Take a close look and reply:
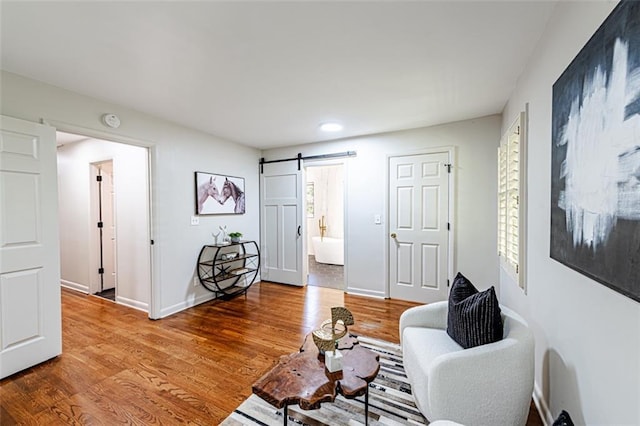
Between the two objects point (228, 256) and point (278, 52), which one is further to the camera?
point (228, 256)

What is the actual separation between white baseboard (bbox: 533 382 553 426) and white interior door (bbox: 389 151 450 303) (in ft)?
5.74

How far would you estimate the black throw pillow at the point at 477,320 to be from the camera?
1448 mm

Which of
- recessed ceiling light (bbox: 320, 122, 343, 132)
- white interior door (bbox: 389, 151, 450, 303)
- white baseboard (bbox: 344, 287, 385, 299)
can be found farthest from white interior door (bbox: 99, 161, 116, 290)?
white interior door (bbox: 389, 151, 450, 303)

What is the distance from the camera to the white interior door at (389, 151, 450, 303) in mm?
3523

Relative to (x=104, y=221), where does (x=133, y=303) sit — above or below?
below

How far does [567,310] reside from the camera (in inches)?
51.5

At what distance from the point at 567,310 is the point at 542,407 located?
80 cm

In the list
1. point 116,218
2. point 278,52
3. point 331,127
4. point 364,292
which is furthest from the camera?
point 364,292

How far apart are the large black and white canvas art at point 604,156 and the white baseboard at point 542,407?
0.97 m

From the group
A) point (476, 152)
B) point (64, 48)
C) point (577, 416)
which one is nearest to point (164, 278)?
point (64, 48)

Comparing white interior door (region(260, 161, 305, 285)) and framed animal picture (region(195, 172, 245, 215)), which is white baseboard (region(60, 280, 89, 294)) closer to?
framed animal picture (region(195, 172, 245, 215))

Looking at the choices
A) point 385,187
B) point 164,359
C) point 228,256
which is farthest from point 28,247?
point 385,187

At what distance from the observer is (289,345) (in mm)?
2596

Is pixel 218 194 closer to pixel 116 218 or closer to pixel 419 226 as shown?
pixel 116 218
